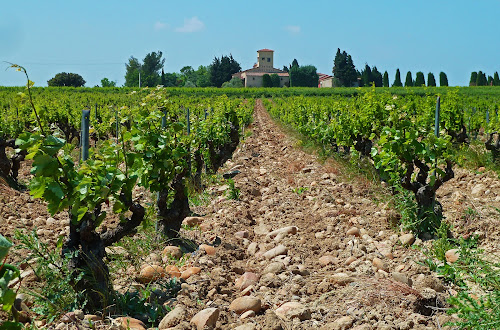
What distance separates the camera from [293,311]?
405 cm

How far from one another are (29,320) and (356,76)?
291 ft

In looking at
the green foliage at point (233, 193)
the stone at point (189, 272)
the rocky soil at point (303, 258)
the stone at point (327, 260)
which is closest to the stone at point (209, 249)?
the rocky soil at point (303, 258)

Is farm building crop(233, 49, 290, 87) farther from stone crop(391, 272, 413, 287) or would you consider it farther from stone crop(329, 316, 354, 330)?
stone crop(329, 316, 354, 330)

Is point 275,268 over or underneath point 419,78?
underneath

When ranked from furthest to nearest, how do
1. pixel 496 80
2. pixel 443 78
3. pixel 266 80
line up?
pixel 266 80 → pixel 443 78 → pixel 496 80

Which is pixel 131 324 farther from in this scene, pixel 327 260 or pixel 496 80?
pixel 496 80

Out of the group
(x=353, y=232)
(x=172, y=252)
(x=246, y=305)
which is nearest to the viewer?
(x=246, y=305)

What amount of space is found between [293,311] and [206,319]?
72 centimetres

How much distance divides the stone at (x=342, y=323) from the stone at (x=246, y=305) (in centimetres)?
67

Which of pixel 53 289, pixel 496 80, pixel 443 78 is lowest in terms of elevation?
pixel 53 289

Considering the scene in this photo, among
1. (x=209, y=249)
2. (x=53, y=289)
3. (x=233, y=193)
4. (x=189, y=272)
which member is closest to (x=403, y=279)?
(x=189, y=272)

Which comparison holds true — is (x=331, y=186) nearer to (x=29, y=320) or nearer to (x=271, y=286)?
(x=271, y=286)

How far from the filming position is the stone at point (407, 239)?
18.8ft

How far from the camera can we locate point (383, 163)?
6359mm
